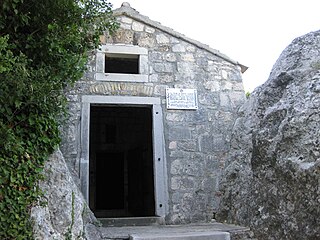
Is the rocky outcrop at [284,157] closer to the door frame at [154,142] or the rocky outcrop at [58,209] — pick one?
the door frame at [154,142]

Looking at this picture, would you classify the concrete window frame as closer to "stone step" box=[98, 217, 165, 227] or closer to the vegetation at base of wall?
the vegetation at base of wall

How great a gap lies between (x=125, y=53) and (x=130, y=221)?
2.63 metres

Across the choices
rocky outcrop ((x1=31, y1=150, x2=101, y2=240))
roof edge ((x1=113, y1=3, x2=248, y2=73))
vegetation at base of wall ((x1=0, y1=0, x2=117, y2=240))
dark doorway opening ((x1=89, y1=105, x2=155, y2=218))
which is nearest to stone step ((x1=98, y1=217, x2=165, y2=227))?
rocky outcrop ((x1=31, y1=150, x2=101, y2=240))

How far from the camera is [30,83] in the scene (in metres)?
2.72

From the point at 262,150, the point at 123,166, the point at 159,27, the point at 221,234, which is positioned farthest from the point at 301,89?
the point at 123,166

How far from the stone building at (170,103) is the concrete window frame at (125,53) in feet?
0.05

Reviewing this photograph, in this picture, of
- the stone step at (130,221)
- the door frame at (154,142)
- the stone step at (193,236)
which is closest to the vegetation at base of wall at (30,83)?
the stone step at (193,236)

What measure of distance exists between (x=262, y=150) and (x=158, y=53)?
10.1 feet

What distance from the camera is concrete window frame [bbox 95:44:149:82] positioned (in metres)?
5.27

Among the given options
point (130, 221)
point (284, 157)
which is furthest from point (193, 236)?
point (130, 221)

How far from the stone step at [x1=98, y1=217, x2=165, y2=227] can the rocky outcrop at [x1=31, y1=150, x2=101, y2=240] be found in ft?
4.26

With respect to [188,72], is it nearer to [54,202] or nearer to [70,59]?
[70,59]

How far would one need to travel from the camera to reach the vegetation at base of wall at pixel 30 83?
102 inches

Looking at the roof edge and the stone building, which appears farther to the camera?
the roof edge
